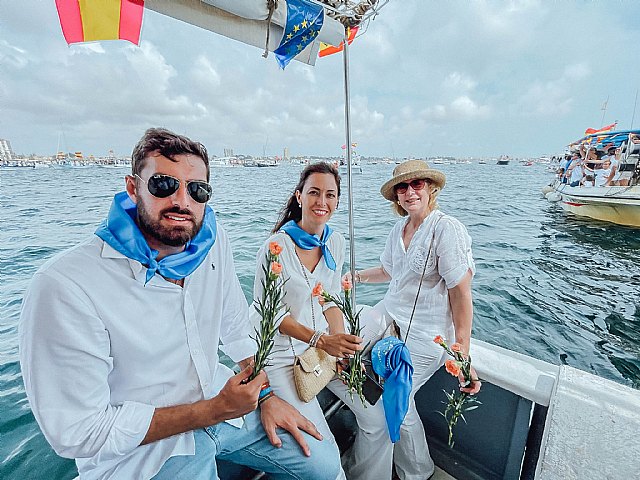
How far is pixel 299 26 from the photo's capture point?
1.35m

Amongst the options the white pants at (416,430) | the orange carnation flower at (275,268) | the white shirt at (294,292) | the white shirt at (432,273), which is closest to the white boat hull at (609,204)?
the white shirt at (432,273)

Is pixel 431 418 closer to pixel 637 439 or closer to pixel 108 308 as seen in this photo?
pixel 637 439

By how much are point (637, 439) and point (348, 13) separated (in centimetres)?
198

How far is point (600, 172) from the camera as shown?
544 inches

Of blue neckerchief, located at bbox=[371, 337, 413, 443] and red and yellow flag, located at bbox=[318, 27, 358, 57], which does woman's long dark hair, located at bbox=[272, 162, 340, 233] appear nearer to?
red and yellow flag, located at bbox=[318, 27, 358, 57]

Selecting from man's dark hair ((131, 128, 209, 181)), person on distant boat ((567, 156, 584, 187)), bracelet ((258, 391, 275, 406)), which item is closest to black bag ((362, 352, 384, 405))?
bracelet ((258, 391, 275, 406))

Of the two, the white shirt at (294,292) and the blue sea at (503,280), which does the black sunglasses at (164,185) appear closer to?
the blue sea at (503,280)

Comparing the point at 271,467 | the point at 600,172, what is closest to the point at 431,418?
the point at 271,467

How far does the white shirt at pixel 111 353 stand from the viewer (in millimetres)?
893

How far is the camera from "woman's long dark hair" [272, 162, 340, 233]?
1929 mm

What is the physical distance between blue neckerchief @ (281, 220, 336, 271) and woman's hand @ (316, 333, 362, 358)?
0.46m

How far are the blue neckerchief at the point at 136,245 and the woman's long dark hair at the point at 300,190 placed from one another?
0.87m

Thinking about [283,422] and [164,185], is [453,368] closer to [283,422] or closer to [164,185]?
[283,422]

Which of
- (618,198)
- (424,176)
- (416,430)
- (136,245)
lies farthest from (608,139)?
(136,245)
